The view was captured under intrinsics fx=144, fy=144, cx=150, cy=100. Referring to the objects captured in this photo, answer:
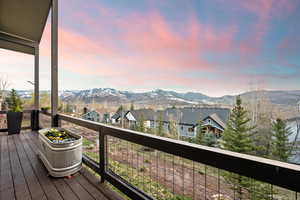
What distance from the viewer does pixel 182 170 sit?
1.46 m

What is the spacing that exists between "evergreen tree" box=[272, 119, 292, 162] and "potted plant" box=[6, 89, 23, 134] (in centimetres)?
618

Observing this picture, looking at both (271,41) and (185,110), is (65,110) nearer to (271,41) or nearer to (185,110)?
(185,110)

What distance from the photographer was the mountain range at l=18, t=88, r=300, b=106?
164cm

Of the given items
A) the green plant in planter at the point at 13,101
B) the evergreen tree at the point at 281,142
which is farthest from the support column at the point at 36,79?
the evergreen tree at the point at 281,142

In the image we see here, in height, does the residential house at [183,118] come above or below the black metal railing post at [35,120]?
above

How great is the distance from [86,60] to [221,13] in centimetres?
347

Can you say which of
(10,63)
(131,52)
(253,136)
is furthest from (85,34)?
(253,136)

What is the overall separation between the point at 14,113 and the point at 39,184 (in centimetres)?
383

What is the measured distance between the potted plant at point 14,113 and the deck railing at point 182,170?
380 centimetres

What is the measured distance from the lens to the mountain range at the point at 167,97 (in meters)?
1.64

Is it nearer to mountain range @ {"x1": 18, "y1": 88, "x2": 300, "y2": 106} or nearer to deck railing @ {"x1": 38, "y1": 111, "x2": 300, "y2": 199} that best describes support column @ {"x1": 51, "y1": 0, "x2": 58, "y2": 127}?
mountain range @ {"x1": 18, "y1": 88, "x2": 300, "y2": 106}

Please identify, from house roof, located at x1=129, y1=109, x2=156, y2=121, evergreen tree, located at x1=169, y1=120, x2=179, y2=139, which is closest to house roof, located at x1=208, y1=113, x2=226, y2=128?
evergreen tree, located at x1=169, y1=120, x2=179, y2=139

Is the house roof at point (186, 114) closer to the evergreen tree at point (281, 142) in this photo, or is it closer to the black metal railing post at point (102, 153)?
the black metal railing post at point (102, 153)

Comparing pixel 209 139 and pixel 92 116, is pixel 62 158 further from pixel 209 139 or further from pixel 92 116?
pixel 209 139
